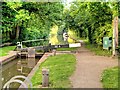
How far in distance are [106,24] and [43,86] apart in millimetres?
14684

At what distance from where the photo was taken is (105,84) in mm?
8969

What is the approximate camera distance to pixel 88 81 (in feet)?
31.5

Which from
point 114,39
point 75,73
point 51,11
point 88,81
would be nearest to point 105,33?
point 114,39

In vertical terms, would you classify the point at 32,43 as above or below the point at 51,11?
below

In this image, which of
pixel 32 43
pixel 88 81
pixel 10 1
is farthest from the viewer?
pixel 32 43

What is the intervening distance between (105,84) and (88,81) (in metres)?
0.79

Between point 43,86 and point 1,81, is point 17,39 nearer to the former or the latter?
point 1,81

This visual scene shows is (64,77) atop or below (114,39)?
below

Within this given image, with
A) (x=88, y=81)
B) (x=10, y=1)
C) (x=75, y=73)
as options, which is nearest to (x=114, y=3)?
(x=75, y=73)

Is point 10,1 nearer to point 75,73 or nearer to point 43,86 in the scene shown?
point 75,73

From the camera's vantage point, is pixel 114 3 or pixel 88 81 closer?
pixel 88 81

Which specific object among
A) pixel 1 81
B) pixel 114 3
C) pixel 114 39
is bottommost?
pixel 1 81

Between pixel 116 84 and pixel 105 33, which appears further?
pixel 105 33

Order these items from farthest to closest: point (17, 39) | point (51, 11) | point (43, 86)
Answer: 1. point (17, 39)
2. point (51, 11)
3. point (43, 86)
